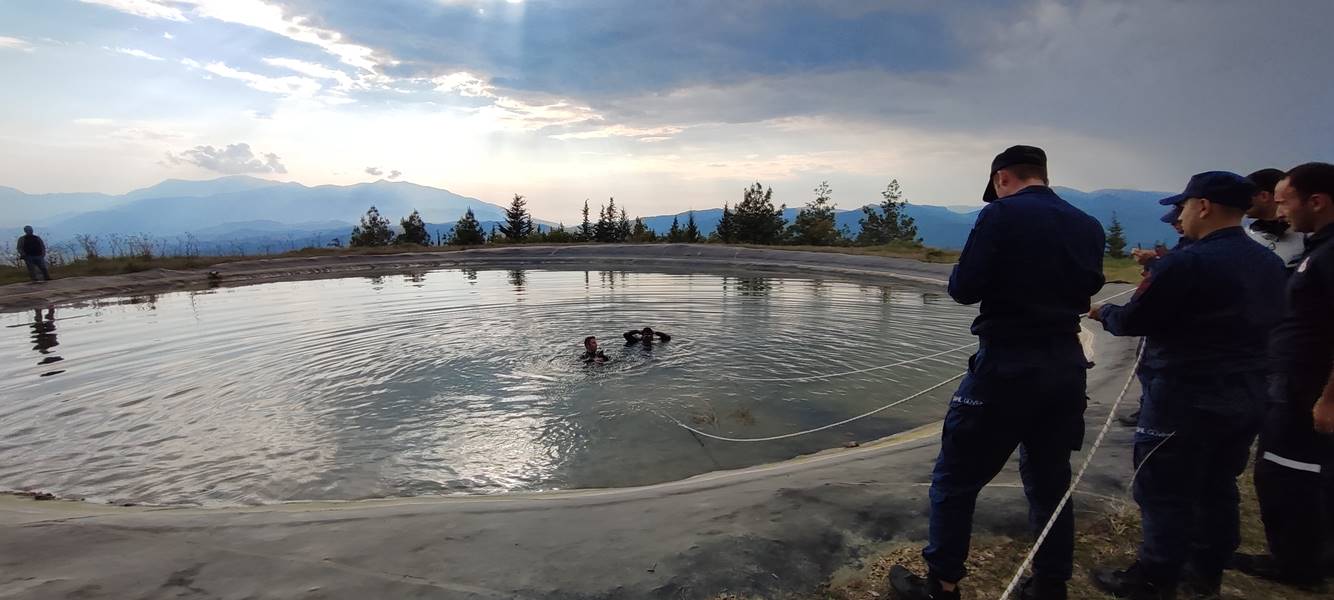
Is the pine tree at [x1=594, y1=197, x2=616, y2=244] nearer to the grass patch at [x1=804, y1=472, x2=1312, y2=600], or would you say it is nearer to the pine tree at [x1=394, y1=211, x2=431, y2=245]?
the pine tree at [x1=394, y1=211, x2=431, y2=245]

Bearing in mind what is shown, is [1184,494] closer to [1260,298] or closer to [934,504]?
[1260,298]

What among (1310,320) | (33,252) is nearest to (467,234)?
(33,252)

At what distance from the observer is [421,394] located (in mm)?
7941

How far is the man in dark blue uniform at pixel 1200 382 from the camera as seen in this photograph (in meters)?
2.67

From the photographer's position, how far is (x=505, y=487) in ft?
17.3

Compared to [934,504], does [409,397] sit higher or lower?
lower

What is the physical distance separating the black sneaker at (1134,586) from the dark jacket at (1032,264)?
1323mm

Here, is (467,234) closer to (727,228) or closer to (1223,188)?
(727,228)

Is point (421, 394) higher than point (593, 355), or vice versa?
point (593, 355)

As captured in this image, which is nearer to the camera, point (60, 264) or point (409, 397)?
point (409, 397)

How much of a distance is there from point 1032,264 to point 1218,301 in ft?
3.25

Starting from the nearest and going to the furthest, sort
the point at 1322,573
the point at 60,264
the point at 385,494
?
the point at 1322,573 → the point at 385,494 → the point at 60,264

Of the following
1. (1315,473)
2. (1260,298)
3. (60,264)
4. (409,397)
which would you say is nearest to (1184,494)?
(1315,473)

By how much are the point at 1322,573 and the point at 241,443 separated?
28.3ft
